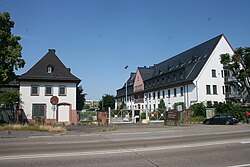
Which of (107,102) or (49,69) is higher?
(49,69)

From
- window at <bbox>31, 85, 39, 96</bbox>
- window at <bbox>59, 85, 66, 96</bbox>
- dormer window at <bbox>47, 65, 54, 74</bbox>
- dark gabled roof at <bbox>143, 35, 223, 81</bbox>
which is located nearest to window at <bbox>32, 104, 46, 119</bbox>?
window at <bbox>31, 85, 39, 96</bbox>

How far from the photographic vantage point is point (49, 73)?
124ft

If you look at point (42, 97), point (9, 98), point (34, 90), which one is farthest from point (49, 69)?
point (9, 98)

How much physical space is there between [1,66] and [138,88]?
5194cm

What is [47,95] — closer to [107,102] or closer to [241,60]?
[241,60]

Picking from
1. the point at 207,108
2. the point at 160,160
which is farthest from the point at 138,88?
the point at 160,160

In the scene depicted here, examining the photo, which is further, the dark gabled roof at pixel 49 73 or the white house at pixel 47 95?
the dark gabled roof at pixel 49 73

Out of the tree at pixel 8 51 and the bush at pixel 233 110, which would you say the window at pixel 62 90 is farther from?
the bush at pixel 233 110

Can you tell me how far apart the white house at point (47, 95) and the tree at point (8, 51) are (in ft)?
29.6

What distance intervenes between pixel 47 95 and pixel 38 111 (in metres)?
2.58

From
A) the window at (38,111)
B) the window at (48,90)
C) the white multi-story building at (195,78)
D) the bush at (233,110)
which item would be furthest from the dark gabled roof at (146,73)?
the window at (38,111)

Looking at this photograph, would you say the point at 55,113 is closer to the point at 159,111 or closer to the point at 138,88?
the point at 159,111

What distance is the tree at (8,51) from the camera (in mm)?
25406

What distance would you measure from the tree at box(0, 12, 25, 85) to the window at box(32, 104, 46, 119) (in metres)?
9.48
